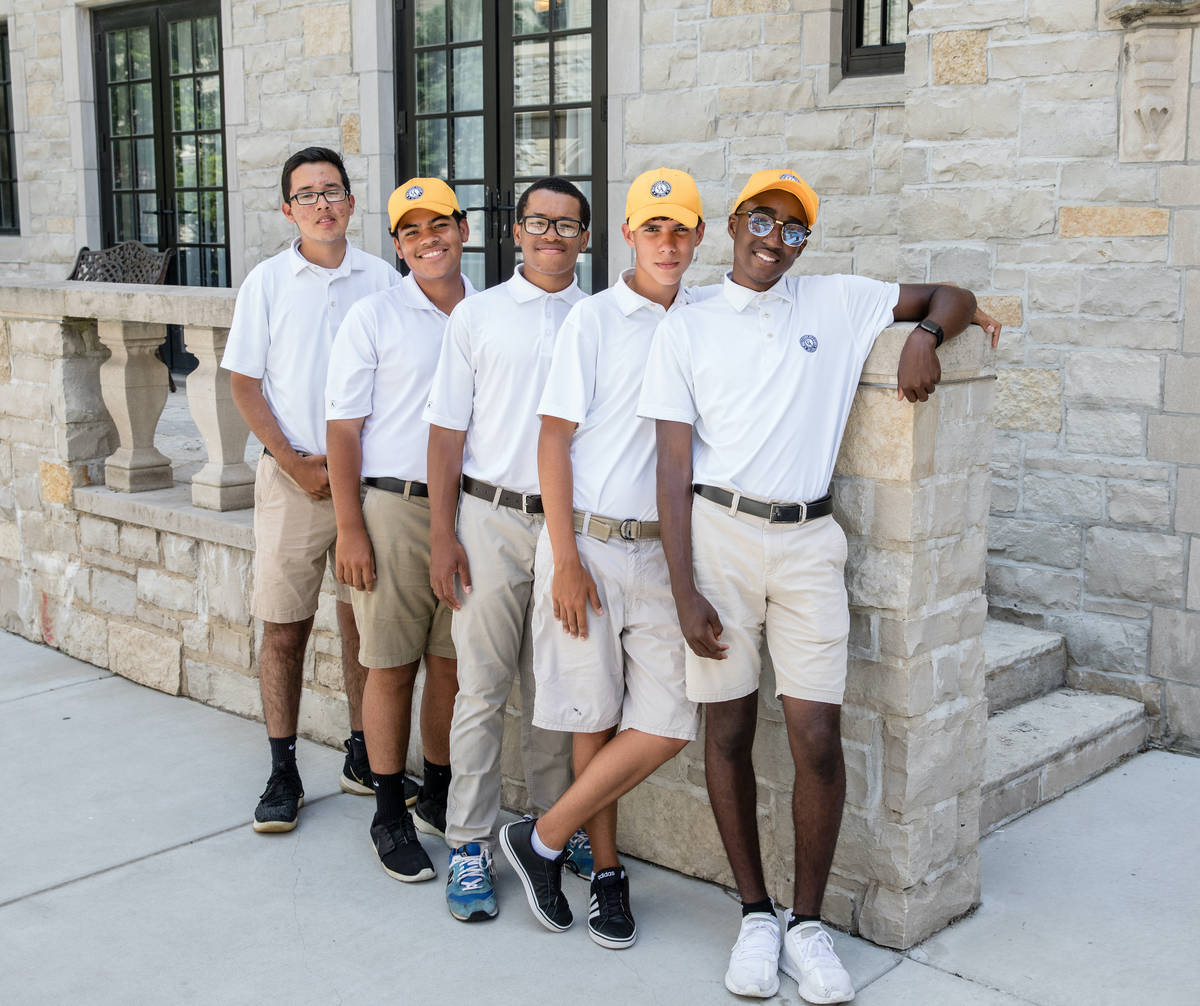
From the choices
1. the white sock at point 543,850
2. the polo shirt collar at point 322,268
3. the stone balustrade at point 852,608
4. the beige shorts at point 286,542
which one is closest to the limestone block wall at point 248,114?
the stone balustrade at point 852,608

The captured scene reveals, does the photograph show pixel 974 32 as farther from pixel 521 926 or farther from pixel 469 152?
pixel 469 152

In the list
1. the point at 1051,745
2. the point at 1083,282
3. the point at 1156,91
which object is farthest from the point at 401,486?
the point at 1156,91

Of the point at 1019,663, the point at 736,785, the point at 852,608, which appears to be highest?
the point at 852,608

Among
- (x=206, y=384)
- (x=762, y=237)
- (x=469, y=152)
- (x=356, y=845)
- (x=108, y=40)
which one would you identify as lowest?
(x=356, y=845)

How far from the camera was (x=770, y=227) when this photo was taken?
3088 millimetres

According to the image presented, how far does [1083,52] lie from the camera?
15.0 ft

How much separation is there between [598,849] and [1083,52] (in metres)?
3.05

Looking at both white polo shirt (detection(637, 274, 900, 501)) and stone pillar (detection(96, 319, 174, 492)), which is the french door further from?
white polo shirt (detection(637, 274, 900, 501))

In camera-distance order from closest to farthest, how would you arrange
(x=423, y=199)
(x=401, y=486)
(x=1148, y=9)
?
(x=423, y=199), (x=401, y=486), (x=1148, y=9)

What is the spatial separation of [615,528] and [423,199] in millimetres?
1015

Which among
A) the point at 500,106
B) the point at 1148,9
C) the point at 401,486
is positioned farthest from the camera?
the point at 500,106

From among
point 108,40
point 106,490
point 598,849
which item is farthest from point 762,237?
point 108,40

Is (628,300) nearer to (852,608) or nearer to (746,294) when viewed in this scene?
(746,294)

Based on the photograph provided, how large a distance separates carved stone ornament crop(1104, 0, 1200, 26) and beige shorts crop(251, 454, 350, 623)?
114 inches
